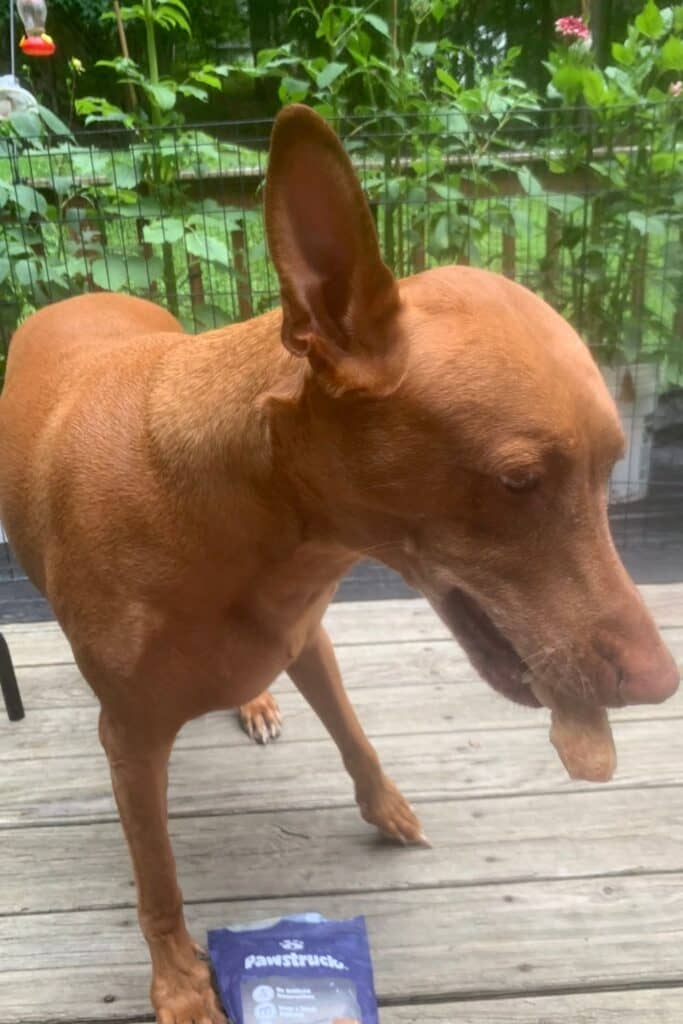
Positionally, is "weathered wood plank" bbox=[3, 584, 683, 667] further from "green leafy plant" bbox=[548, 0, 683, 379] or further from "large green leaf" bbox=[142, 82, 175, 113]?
"large green leaf" bbox=[142, 82, 175, 113]

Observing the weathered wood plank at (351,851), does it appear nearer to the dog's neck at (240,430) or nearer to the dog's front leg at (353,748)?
the dog's front leg at (353,748)

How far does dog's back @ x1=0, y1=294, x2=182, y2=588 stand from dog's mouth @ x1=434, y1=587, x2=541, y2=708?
55 centimetres

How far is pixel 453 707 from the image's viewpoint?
2021mm

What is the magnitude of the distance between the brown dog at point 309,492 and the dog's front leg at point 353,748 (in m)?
0.27

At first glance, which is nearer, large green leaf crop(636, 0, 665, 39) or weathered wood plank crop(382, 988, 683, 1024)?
weathered wood plank crop(382, 988, 683, 1024)

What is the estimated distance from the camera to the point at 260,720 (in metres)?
1.96

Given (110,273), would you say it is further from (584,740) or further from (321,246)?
(584,740)

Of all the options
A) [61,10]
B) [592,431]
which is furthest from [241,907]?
[61,10]

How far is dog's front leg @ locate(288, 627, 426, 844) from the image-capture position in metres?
1.67

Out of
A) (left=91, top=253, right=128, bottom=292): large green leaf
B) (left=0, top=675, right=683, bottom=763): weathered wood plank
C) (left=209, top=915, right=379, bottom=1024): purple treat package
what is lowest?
(left=0, top=675, right=683, bottom=763): weathered wood plank

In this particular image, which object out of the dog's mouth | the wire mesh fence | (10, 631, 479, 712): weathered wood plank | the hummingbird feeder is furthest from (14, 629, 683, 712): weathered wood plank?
the hummingbird feeder

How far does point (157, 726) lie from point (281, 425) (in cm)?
51

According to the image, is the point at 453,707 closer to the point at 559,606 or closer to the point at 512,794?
the point at 512,794

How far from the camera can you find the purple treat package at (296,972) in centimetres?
133
